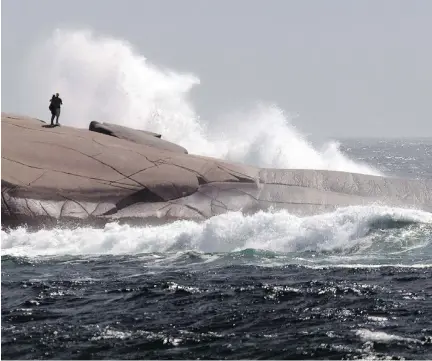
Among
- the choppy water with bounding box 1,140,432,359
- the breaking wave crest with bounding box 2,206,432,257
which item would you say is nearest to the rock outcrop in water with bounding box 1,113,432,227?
the breaking wave crest with bounding box 2,206,432,257

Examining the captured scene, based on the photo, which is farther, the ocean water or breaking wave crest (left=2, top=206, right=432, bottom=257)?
breaking wave crest (left=2, top=206, right=432, bottom=257)

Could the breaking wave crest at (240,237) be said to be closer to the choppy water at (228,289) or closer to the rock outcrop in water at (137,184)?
the choppy water at (228,289)

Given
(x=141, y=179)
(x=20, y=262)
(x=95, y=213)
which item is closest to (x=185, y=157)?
(x=141, y=179)

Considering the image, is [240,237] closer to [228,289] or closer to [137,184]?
[137,184]

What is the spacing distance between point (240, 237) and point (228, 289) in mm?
7956

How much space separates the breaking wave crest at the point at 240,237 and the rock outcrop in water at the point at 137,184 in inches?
37.6

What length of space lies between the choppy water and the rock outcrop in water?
→ 1.15 meters

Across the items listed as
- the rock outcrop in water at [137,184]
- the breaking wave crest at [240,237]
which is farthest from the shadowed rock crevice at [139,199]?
the breaking wave crest at [240,237]

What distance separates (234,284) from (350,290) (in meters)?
3.21

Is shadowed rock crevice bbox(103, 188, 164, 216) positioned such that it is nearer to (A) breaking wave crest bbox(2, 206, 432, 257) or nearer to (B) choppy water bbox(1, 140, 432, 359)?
(A) breaking wave crest bbox(2, 206, 432, 257)

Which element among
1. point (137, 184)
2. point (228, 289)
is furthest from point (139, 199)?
point (228, 289)

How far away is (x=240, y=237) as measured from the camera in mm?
29781

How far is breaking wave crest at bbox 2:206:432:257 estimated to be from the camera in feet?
93.8

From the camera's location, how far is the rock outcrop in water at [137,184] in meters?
31.1
